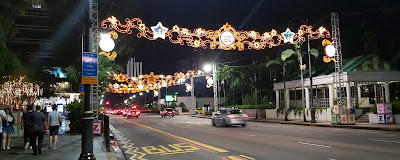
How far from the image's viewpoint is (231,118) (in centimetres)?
2658

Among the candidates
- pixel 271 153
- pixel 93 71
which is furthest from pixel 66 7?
pixel 271 153

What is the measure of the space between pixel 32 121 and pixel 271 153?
8288 mm

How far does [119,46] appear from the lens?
29125 millimetres

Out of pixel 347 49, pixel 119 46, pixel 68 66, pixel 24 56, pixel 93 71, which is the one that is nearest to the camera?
pixel 93 71

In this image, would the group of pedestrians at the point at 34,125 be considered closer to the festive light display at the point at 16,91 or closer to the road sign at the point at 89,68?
the road sign at the point at 89,68

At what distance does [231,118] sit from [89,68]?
18.3 meters

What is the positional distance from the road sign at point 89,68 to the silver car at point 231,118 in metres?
18.2

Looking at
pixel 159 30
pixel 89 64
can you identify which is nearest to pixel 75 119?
pixel 159 30

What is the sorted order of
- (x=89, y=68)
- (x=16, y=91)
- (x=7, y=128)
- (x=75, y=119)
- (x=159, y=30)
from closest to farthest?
1. (x=89, y=68)
2. (x=7, y=128)
3. (x=75, y=119)
4. (x=159, y=30)
5. (x=16, y=91)

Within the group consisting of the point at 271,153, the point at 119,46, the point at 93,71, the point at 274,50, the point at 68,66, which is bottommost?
the point at 271,153

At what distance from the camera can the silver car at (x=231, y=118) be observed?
26516 millimetres

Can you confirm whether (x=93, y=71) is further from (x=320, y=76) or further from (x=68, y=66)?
(x=320, y=76)

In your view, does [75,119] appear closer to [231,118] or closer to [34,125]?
[34,125]

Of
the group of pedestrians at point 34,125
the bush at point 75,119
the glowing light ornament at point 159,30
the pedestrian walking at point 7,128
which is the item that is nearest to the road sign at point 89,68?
the group of pedestrians at point 34,125
